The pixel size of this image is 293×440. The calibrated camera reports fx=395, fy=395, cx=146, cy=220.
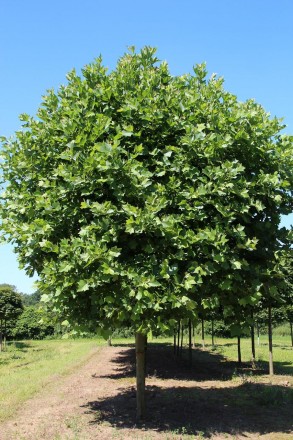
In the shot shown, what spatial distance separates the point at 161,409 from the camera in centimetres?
1298

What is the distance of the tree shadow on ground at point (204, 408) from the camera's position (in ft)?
36.6

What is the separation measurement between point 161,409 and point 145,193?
7871 mm

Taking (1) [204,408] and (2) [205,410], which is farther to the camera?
(1) [204,408]

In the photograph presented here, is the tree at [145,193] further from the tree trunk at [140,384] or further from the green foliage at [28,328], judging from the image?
the green foliage at [28,328]

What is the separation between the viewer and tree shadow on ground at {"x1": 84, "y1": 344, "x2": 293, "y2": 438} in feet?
36.6

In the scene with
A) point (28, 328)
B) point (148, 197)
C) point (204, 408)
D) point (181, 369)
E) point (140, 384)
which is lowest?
point (181, 369)

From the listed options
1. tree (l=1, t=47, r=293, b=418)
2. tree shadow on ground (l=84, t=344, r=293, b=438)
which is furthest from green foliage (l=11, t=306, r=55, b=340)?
tree (l=1, t=47, r=293, b=418)

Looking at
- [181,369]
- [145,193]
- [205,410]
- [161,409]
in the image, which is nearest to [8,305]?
[181,369]

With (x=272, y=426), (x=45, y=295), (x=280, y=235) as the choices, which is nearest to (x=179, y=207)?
(x=280, y=235)

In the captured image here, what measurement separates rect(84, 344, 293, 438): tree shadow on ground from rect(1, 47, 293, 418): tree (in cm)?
392

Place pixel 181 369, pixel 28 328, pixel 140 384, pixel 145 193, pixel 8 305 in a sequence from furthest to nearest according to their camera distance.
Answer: pixel 28 328 → pixel 8 305 → pixel 181 369 → pixel 140 384 → pixel 145 193

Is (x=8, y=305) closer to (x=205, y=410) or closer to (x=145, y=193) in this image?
(x=205, y=410)

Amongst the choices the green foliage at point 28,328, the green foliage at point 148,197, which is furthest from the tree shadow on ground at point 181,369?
the green foliage at point 28,328

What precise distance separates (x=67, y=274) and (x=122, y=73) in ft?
18.2
